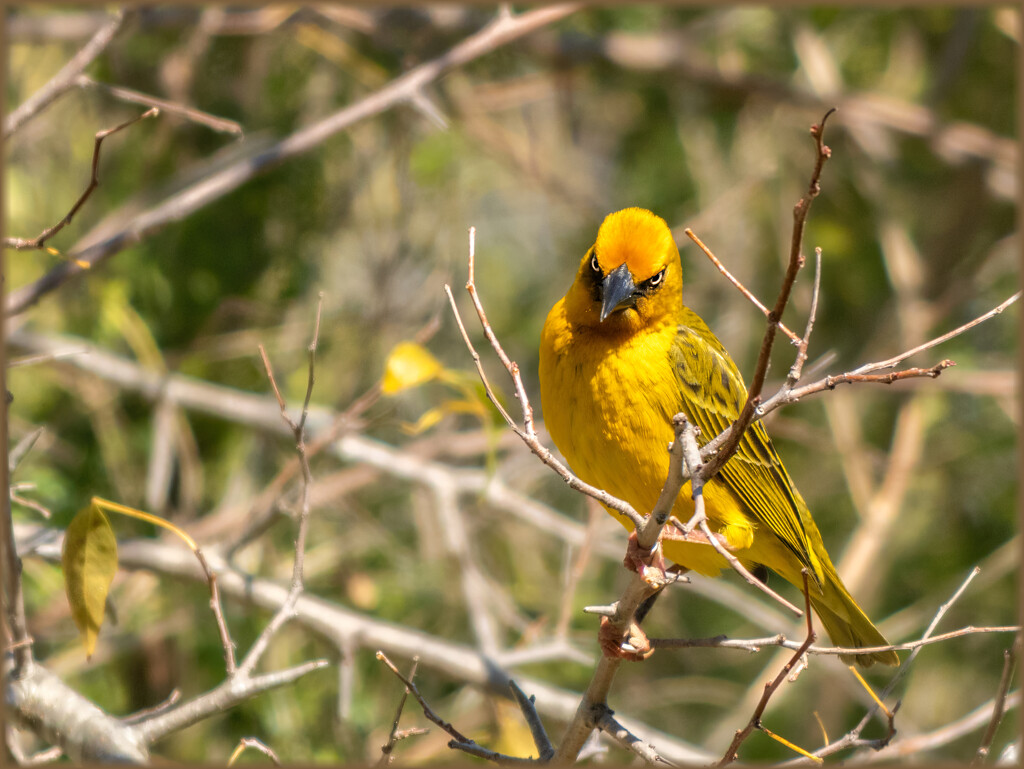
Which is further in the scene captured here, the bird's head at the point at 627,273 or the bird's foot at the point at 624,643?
the bird's head at the point at 627,273

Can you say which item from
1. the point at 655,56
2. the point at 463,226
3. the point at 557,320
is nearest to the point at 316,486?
the point at 463,226

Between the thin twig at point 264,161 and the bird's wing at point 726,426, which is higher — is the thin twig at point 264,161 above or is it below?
above

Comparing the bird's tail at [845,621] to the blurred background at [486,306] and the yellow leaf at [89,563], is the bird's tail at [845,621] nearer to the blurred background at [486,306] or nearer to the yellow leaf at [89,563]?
the blurred background at [486,306]

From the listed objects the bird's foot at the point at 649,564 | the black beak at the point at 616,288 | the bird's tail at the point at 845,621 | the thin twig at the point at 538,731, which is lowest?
the thin twig at the point at 538,731

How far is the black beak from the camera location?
8.80 feet

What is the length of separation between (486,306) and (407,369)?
9.49ft

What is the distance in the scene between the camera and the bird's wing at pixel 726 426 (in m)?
2.96

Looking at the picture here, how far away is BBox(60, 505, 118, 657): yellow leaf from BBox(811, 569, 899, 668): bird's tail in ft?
6.96

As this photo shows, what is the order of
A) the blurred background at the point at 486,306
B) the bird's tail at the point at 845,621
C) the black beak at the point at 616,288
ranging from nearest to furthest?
the black beak at the point at 616,288 → the bird's tail at the point at 845,621 → the blurred background at the point at 486,306

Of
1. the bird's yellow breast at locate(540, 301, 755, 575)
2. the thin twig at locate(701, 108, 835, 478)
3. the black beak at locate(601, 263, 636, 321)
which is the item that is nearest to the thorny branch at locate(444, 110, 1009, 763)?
the thin twig at locate(701, 108, 835, 478)

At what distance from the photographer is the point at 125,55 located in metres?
4.64

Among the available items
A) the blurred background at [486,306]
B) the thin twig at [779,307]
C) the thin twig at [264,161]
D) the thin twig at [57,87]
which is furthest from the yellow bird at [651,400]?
the thin twig at [57,87]

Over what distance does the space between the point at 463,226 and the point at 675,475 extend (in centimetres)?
359

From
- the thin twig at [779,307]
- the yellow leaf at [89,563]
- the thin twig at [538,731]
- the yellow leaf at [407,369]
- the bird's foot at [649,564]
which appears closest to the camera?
the thin twig at [779,307]
